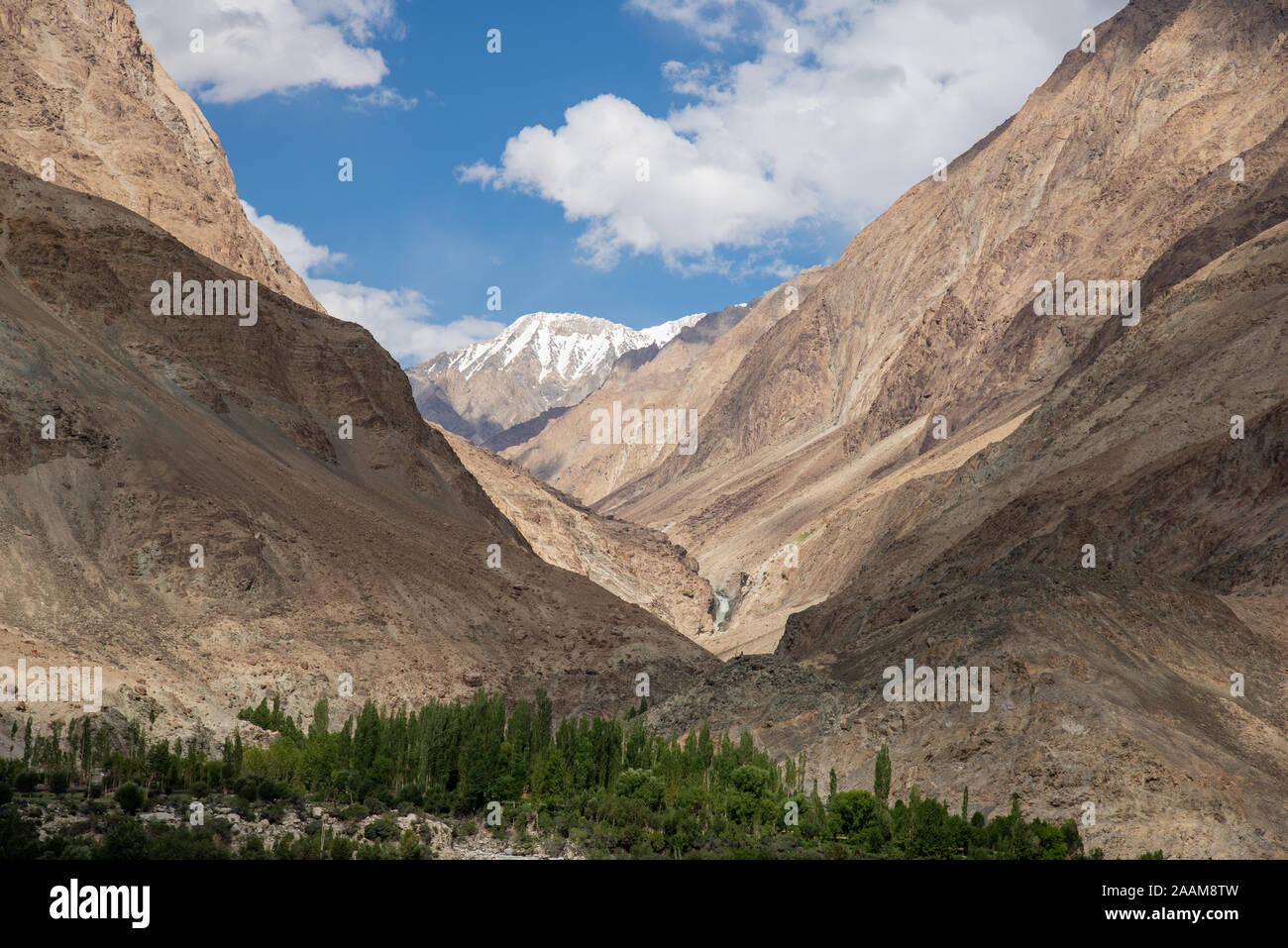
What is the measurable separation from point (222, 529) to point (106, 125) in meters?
57.6

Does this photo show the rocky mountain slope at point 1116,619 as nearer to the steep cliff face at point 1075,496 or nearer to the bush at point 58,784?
the steep cliff face at point 1075,496

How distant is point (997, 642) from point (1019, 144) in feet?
470

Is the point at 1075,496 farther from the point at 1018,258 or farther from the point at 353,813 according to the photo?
the point at 1018,258

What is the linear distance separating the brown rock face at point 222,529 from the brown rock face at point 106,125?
20953 millimetres

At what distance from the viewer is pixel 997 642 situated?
45.2m

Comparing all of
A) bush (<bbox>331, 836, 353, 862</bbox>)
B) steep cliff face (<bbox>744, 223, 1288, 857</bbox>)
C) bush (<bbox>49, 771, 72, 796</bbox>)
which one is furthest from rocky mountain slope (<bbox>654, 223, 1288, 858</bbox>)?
bush (<bbox>49, 771, 72, 796</bbox>)

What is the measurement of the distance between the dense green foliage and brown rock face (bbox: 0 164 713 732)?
28.2 ft

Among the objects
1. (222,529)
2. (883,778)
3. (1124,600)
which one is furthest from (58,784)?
(1124,600)

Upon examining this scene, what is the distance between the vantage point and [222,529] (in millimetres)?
58719

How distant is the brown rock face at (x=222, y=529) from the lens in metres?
52.1

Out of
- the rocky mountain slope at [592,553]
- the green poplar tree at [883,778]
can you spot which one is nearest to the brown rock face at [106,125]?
the rocky mountain slope at [592,553]

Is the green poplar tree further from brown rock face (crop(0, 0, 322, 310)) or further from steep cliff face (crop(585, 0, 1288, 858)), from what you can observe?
brown rock face (crop(0, 0, 322, 310))
